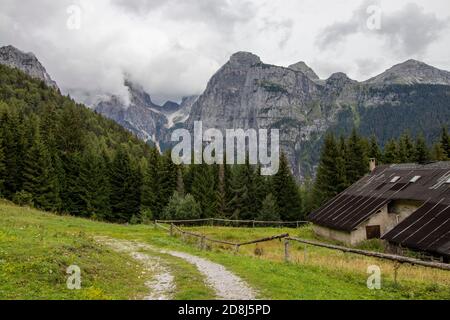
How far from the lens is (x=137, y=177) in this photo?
7644 centimetres

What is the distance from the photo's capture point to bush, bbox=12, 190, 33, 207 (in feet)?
188

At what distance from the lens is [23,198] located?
58.1m

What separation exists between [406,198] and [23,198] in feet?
172

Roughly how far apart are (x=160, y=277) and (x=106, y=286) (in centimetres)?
324

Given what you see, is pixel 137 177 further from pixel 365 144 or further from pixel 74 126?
pixel 365 144

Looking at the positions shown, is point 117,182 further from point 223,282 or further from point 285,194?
point 223,282

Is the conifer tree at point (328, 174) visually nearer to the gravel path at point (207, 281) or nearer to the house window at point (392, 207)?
the house window at point (392, 207)

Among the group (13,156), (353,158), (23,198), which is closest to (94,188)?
(23,198)

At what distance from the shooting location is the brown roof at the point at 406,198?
93.3 ft

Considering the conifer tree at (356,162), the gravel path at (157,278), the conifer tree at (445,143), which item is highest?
the conifer tree at (445,143)

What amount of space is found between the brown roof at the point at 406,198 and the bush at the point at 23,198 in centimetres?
4164

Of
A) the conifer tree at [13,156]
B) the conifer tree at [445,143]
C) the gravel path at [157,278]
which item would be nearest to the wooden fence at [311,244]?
the gravel path at [157,278]

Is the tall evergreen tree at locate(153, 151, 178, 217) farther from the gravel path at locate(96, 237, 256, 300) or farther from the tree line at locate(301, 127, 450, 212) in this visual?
the gravel path at locate(96, 237, 256, 300)

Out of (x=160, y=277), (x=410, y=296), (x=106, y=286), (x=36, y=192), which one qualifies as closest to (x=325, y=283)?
(x=410, y=296)
